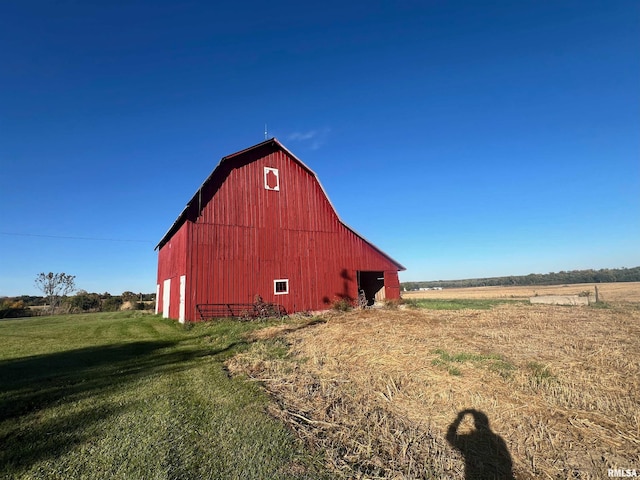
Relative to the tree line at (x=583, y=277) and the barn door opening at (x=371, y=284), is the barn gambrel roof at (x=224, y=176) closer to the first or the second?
the barn door opening at (x=371, y=284)

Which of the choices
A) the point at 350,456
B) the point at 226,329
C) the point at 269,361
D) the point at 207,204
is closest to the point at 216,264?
the point at 207,204

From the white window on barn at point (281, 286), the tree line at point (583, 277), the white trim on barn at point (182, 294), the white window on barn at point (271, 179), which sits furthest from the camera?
the tree line at point (583, 277)

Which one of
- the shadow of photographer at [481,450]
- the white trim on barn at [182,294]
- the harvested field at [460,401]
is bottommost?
the shadow of photographer at [481,450]

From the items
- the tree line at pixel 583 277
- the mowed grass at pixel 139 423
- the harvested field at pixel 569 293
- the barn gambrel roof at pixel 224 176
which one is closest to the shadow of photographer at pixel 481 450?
the mowed grass at pixel 139 423

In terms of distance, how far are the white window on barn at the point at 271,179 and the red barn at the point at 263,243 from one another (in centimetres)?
6

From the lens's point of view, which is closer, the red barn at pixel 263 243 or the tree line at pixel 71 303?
the red barn at pixel 263 243

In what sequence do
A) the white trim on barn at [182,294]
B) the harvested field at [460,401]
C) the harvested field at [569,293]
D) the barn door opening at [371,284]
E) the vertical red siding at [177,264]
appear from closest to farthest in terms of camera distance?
the harvested field at [460,401] < the white trim on barn at [182,294] < the vertical red siding at [177,264] < the barn door opening at [371,284] < the harvested field at [569,293]

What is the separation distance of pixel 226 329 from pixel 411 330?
759 cm

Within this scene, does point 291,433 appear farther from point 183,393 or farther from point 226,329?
point 226,329

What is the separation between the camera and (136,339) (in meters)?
12.4

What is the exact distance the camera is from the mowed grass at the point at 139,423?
345 cm

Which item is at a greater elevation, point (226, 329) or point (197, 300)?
point (197, 300)
